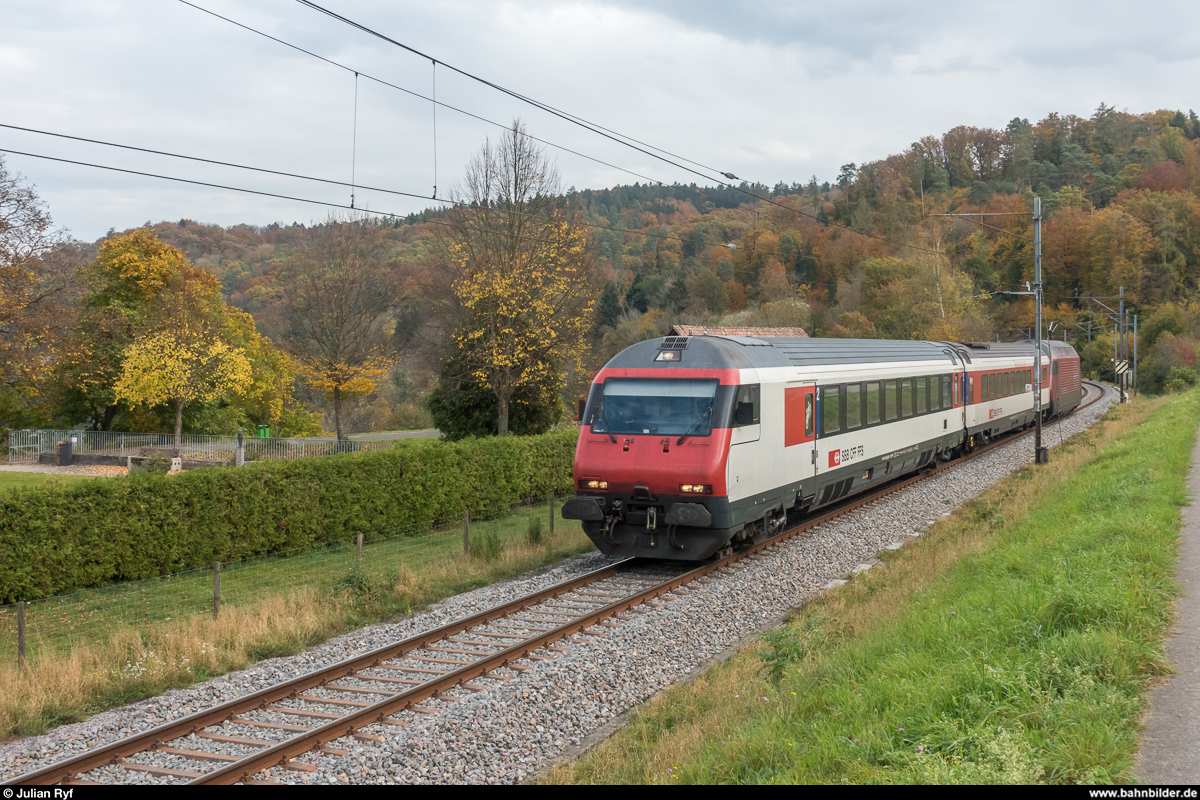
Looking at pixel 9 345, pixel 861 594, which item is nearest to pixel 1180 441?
pixel 861 594

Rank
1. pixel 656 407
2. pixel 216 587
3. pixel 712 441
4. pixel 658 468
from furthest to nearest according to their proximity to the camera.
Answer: pixel 656 407, pixel 658 468, pixel 712 441, pixel 216 587

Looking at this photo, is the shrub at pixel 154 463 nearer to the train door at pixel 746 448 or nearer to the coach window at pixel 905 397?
the coach window at pixel 905 397

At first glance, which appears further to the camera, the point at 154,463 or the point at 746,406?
the point at 154,463

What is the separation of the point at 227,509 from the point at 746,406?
9.80 m

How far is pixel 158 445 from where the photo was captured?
4066cm

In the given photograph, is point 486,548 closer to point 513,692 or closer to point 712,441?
point 712,441

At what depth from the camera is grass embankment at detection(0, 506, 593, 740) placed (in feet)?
28.4

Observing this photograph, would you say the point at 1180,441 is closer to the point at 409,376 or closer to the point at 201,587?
the point at 201,587

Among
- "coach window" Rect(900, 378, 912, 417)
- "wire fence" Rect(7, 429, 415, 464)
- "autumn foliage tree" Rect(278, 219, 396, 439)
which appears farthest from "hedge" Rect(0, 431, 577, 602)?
"autumn foliage tree" Rect(278, 219, 396, 439)

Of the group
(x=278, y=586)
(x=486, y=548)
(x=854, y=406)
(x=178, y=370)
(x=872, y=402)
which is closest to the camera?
(x=278, y=586)

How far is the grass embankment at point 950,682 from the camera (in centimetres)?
541

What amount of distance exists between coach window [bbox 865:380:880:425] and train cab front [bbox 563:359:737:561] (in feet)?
20.9

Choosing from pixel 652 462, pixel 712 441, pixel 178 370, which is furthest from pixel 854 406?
pixel 178 370

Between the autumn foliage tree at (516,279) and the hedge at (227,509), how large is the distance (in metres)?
7.53
